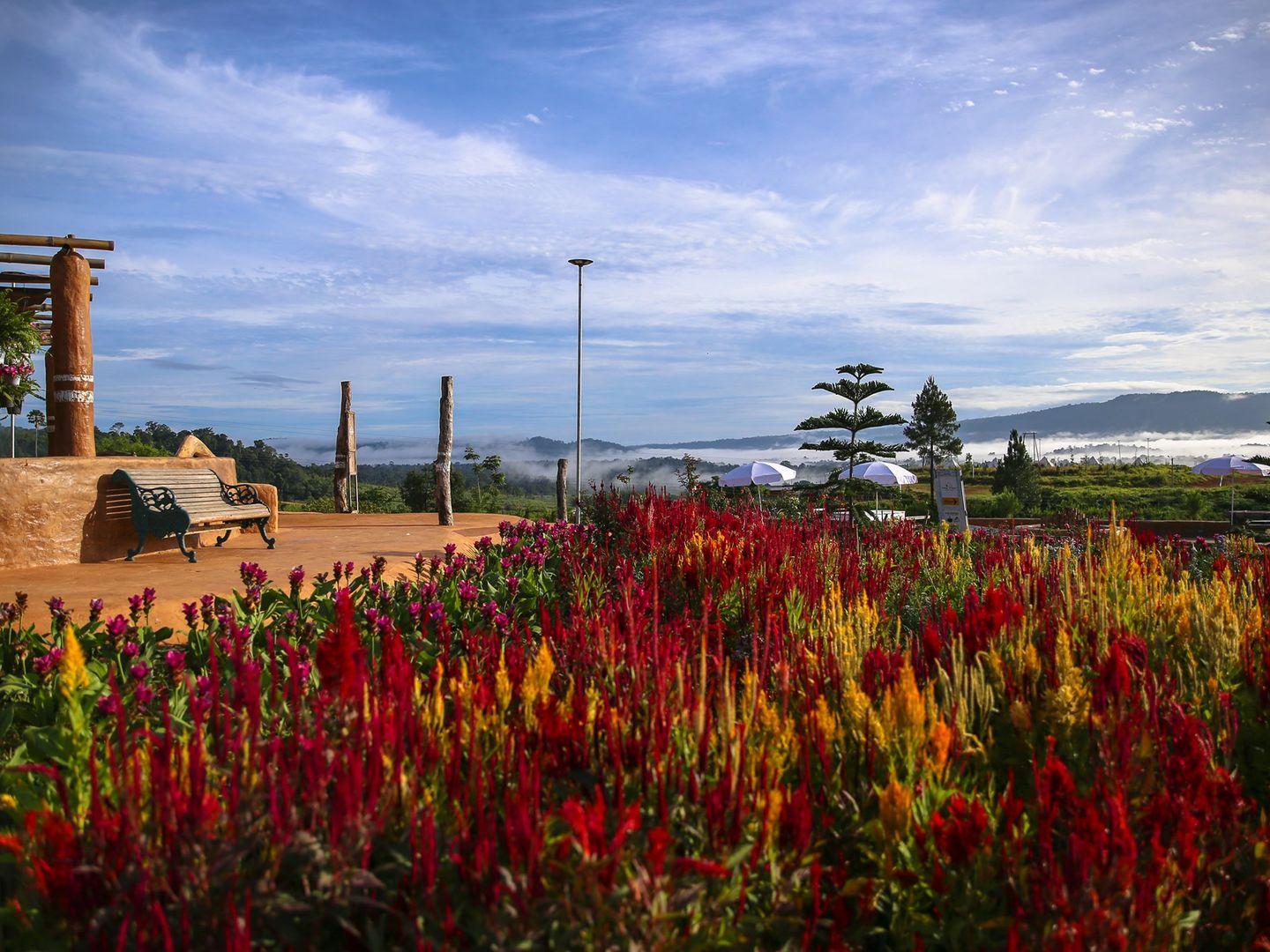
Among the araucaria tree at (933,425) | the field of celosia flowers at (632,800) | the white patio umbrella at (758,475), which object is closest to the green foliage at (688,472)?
the white patio umbrella at (758,475)

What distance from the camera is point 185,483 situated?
1014 centimetres

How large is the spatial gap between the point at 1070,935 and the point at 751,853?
570 millimetres

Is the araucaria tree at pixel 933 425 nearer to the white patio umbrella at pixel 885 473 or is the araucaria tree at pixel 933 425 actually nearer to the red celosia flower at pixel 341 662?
the white patio umbrella at pixel 885 473

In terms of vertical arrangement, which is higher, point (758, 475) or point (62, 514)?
point (758, 475)

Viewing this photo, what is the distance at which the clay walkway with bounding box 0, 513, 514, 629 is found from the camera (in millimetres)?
6398

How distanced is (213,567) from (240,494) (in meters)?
3.42

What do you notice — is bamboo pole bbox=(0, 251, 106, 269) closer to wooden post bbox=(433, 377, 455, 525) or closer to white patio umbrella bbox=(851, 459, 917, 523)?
wooden post bbox=(433, 377, 455, 525)

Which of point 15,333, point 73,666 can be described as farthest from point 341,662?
point 15,333

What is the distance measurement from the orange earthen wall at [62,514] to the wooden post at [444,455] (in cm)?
587

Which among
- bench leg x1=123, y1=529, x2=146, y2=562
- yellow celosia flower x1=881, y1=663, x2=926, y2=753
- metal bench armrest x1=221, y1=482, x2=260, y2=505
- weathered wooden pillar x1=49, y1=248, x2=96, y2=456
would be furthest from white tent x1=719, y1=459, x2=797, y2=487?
yellow celosia flower x1=881, y1=663, x2=926, y2=753

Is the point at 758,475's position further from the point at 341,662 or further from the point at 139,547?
the point at 341,662

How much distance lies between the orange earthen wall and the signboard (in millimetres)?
10757

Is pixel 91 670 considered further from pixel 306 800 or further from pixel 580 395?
pixel 580 395

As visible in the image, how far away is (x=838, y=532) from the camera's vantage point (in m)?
8.75
